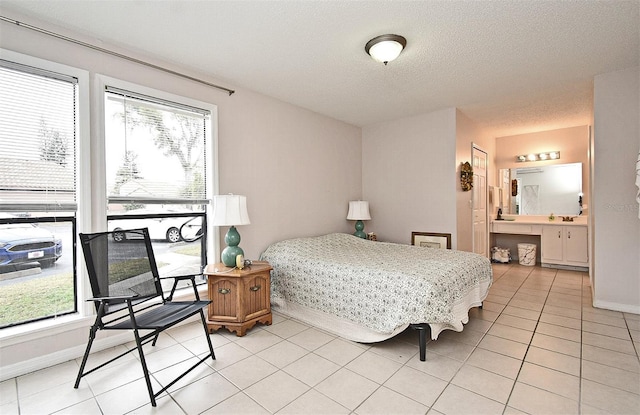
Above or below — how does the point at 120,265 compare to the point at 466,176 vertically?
below

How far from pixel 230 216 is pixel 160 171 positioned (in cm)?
81

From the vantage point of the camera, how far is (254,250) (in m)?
3.59

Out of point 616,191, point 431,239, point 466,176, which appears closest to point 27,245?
point 431,239

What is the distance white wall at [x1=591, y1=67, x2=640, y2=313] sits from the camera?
316 cm

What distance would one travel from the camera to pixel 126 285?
2.23 meters

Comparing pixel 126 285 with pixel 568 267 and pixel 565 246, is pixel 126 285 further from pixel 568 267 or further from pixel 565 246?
pixel 568 267

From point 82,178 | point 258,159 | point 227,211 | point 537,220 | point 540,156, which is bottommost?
point 537,220

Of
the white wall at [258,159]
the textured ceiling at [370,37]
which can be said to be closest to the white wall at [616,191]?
the textured ceiling at [370,37]

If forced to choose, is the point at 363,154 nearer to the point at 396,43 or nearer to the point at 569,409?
the point at 396,43

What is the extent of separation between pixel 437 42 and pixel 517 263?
4.97 metres

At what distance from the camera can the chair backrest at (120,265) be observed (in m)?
2.05

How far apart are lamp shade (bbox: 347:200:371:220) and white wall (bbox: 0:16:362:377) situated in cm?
21

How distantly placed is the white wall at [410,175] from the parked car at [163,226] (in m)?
3.05

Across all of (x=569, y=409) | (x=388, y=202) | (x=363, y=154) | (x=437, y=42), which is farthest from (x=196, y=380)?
(x=363, y=154)
